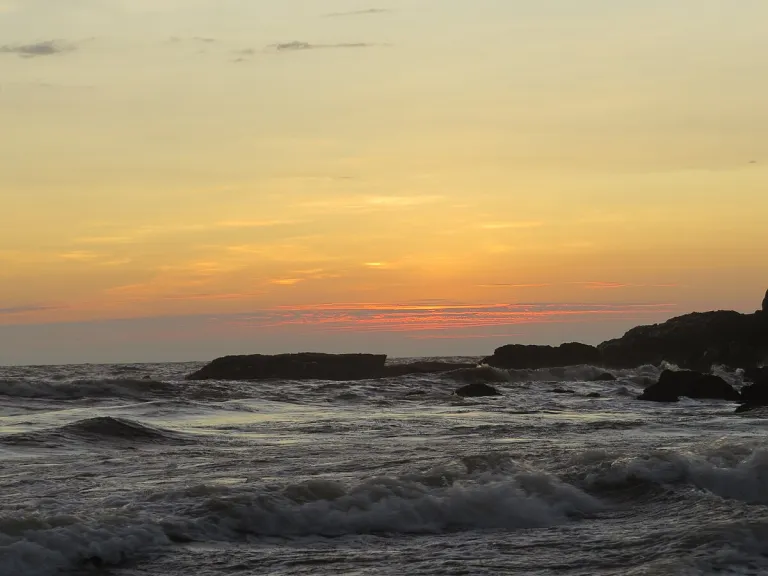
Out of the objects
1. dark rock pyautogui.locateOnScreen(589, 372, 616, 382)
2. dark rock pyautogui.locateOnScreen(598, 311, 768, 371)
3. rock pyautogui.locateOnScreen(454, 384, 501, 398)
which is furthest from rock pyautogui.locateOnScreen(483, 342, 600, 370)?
rock pyautogui.locateOnScreen(454, 384, 501, 398)

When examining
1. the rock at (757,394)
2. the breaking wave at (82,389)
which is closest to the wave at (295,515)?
the rock at (757,394)

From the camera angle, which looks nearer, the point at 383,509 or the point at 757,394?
the point at 383,509

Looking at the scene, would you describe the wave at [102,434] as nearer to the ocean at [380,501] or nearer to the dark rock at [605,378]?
the ocean at [380,501]

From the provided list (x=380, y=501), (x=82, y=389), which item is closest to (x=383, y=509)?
(x=380, y=501)

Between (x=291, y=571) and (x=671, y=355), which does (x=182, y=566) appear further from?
(x=671, y=355)

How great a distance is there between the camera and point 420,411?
28219mm

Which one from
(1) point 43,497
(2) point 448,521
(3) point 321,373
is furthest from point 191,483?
(3) point 321,373

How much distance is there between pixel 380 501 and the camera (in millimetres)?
11047

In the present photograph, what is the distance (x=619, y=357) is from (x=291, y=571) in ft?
215

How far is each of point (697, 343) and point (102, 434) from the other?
56408mm

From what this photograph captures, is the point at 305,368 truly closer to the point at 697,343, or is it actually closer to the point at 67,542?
the point at 697,343

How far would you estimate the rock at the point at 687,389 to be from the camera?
3369cm

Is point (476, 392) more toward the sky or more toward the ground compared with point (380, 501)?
more toward the ground

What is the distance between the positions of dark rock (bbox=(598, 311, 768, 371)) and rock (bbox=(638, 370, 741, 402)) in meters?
30.4
